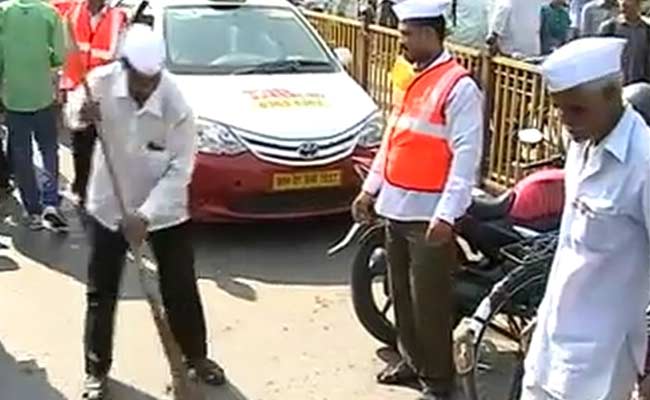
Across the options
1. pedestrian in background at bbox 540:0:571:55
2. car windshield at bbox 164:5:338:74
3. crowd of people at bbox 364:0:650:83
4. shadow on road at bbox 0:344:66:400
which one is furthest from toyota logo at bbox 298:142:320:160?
pedestrian in background at bbox 540:0:571:55

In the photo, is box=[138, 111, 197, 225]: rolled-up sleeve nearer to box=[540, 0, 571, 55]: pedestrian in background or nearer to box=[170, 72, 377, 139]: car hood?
box=[170, 72, 377, 139]: car hood

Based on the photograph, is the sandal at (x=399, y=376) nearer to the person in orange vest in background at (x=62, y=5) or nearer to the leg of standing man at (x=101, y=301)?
the leg of standing man at (x=101, y=301)

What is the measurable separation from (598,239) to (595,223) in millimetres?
48

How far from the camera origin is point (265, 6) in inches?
412

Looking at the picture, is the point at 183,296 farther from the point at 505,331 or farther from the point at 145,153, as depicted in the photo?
the point at 505,331

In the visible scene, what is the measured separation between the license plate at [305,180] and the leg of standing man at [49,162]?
1706mm

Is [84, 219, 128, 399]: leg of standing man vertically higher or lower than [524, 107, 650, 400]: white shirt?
lower

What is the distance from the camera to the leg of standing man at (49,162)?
364 inches

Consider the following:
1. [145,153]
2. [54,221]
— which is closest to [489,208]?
[145,153]

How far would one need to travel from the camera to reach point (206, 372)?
6219mm

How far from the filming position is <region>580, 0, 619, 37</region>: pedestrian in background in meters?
10.6

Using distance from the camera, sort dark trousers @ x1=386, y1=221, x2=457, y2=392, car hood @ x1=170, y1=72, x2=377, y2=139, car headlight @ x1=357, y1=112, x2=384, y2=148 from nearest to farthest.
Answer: dark trousers @ x1=386, y1=221, x2=457, y2=392
car hood @ x1=170, y1=72, x2=377, y2=139
car headlight @ x1=357, y1=112, x2=384, y2=148

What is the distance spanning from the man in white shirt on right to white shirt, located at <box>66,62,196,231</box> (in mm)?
2340

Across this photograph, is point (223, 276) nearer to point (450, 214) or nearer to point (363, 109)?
point (363, 109)
